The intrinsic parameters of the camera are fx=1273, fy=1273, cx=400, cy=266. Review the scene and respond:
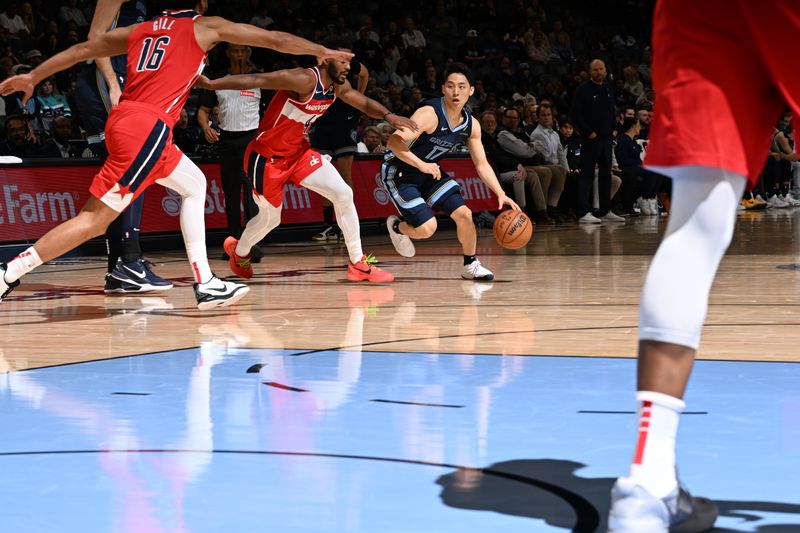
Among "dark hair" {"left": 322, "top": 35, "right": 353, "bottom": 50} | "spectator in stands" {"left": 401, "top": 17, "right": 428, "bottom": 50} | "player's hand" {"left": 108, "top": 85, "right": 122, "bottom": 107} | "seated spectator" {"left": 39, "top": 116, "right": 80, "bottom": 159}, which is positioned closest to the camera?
"player's hand" {"left": 108, "top": 85, "right": 122, "bottom": 107}

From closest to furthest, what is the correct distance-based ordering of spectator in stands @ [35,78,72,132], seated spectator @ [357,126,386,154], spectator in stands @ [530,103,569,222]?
spectator in stands @ [35,78,72,132] → seated spectator @ [357,126,386,154] → spectator in stands @ [530,103,569,222]

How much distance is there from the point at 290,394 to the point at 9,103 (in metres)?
10.2

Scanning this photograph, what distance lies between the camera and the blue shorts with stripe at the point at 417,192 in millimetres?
9281

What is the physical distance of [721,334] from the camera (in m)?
5.69

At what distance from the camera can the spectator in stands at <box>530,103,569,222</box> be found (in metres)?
17.1

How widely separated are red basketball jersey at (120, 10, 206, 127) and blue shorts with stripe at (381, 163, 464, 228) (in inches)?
108

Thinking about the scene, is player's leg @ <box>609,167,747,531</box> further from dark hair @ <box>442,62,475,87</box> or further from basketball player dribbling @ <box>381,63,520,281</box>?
dark hair @ <box>442,62,475,87</box>

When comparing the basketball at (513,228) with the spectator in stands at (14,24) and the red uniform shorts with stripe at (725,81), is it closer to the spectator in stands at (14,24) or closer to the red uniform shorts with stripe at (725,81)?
the red uniform shorts with stripe at (725,81)

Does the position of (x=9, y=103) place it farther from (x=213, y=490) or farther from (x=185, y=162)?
(x=213, y=490)

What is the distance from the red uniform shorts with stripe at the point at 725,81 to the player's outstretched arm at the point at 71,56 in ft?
15.3

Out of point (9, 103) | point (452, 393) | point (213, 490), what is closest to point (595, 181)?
point (9, 103)

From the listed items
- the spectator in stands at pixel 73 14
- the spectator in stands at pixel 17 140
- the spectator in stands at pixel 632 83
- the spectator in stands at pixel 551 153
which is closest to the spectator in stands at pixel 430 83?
the spectator in stands at pixel 551 153

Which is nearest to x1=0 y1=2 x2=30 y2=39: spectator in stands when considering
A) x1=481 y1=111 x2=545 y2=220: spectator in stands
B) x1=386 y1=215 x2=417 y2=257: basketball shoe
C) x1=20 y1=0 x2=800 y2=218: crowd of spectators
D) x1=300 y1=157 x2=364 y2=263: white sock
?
x1=20 y1=0 x2=800 y2=218: crowd of spectators

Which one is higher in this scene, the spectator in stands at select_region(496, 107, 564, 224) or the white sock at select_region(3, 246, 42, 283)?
the spectator in stands at select_region(496, 107, 564, 224)
